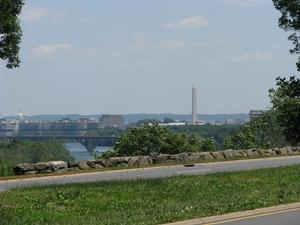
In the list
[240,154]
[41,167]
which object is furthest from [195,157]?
[41,167]

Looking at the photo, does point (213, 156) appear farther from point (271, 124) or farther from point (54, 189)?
point (271, 124)

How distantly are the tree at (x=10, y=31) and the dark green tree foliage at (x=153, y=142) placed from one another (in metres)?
41.3

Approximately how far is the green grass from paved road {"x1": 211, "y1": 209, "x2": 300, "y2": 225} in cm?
79

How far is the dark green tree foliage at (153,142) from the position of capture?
57.8 meters

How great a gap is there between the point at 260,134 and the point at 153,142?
61.9 feet

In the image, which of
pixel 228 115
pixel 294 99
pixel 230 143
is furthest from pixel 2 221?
pixel 228 115

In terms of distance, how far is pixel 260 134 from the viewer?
7344cm

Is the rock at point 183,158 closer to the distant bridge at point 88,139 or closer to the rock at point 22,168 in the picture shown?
the rock at point 22,168

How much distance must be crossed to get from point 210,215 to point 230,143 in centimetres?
5616

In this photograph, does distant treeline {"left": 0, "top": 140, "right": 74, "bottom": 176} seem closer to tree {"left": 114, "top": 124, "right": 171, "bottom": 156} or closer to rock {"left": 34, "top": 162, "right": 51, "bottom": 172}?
tree {"left": 114, "top": 124, "right": 171, "bottom": 156}

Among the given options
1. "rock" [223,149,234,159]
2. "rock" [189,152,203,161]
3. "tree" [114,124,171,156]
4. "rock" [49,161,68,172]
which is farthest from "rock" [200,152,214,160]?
"tree" [114,124,171,156]

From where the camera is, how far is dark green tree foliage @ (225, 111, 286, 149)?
6756 cm

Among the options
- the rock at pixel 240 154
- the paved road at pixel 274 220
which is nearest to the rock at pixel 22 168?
the rock at pixel 240 154

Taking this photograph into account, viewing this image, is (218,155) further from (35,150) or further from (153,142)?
(35,150)
